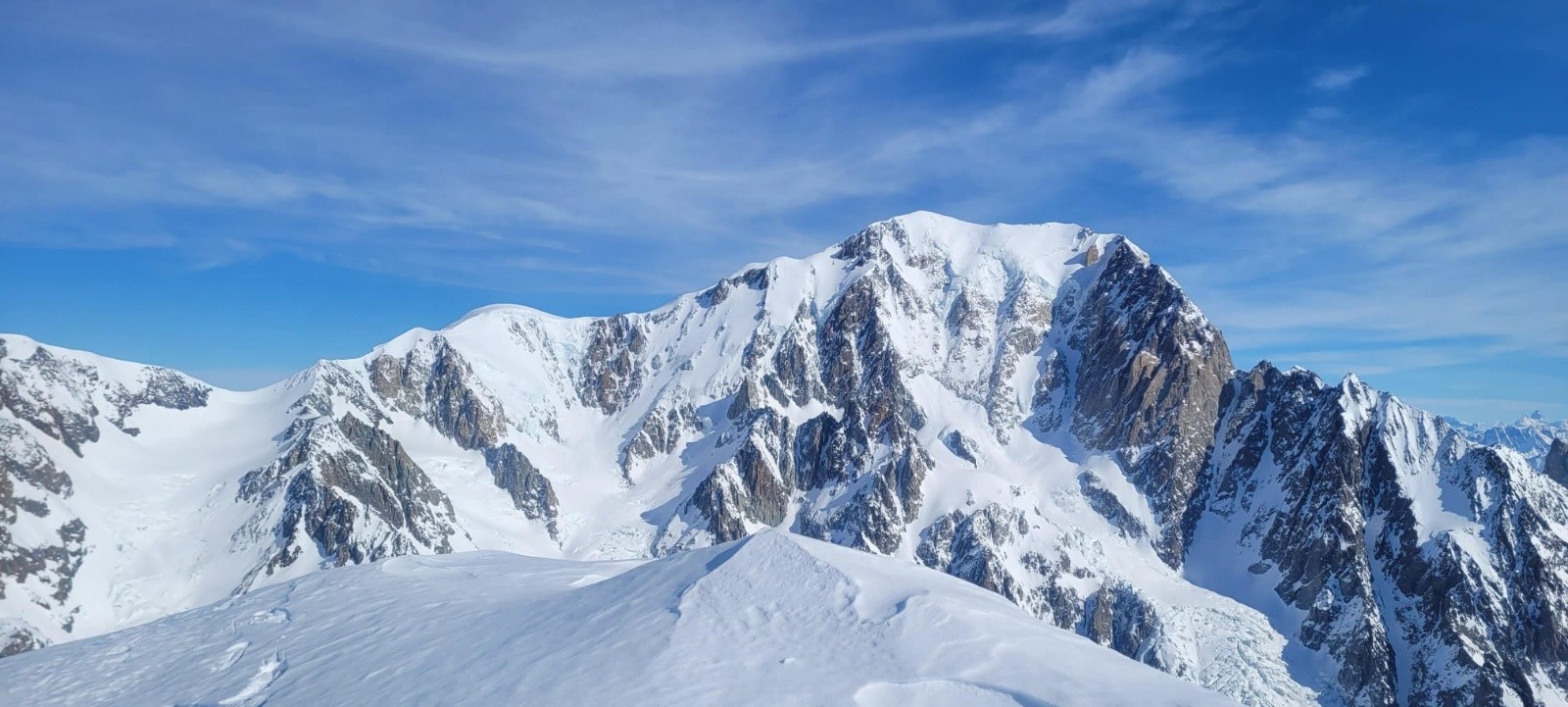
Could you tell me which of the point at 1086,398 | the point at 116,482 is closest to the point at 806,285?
the point at 1086,398

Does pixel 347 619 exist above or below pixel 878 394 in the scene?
below

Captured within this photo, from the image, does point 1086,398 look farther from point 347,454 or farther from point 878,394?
point 347,454

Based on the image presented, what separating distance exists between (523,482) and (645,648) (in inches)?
5729

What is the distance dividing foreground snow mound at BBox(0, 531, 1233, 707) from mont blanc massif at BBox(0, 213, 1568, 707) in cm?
90

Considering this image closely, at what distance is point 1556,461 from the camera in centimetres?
14562

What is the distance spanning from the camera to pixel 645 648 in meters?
16.3

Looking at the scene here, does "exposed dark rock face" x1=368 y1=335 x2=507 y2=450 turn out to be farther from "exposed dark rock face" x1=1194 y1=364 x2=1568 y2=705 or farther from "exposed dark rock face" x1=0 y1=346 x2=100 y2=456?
"exposed dark rock face" x1=1194 y1=364 x2=1568 y2=705

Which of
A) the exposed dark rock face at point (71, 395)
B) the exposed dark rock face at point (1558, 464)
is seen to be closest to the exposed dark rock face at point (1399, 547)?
the exposed dark rock face at point (1558, 464)

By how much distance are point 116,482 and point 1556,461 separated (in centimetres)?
24829

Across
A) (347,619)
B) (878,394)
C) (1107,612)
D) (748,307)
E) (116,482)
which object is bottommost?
(1107,612)

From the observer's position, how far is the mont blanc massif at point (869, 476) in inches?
3957

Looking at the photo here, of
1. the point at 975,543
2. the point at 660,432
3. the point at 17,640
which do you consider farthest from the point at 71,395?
the point at 975,543

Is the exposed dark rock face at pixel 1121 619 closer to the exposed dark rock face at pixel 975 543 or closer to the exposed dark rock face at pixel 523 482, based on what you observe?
the exposed dark rock face at pixel 975 543

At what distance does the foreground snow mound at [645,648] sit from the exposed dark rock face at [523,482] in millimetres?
125015
